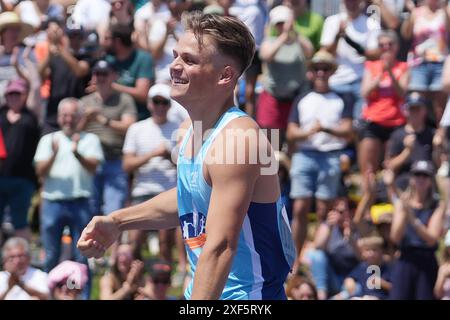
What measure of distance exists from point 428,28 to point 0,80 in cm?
421

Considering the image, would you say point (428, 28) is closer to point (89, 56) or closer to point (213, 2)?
point (213, 2)

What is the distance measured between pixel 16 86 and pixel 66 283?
A: 106 inches

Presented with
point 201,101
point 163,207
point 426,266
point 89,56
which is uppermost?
point 89,56

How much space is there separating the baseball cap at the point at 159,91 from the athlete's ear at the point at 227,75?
18.6ft

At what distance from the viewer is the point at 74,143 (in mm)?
10523

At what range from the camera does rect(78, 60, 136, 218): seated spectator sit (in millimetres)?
10914

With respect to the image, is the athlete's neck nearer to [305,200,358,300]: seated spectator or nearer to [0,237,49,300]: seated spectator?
[0,237,49,300]: seated spectator

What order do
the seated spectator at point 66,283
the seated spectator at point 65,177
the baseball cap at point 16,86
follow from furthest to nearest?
the baseball cap at point 16,86
the seated spectator at point 65,177
the seated spectator at point 66,283

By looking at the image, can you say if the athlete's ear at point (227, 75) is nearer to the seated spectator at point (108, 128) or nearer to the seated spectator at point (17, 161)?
the seated spectator at point (108, 128)

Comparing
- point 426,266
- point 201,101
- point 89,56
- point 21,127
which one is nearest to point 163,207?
point 201,101

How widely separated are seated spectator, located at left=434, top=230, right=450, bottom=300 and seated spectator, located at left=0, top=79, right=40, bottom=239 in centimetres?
374

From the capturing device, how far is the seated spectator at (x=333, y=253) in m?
10.3

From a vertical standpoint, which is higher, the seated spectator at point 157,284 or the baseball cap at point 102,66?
the baseball cap at point 102,66

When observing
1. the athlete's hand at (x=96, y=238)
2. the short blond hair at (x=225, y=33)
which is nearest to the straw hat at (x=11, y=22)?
the athlete's hand at (x=96, y=238)
